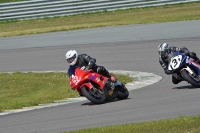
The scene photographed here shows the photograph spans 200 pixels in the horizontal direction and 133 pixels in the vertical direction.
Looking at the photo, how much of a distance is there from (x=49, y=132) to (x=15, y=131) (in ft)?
2.40

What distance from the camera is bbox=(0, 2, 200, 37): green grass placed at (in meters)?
28.3

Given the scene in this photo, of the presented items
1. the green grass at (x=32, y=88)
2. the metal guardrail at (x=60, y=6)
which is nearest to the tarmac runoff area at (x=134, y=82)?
the green grass at (x=32, y=88)

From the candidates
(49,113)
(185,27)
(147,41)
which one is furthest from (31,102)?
(185,27)

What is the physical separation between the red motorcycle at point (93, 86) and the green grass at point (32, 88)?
1683 mm

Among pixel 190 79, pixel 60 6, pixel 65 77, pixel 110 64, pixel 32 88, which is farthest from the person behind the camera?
pixel 60 6

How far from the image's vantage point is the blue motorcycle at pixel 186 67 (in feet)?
42.5

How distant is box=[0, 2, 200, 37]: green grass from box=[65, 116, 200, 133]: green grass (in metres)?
18.6

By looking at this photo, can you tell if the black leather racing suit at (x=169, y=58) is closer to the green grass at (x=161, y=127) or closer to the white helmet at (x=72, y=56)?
the white helmet at (x=72, y=56)

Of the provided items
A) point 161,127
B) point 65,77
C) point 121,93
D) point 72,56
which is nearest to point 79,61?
point 72,56

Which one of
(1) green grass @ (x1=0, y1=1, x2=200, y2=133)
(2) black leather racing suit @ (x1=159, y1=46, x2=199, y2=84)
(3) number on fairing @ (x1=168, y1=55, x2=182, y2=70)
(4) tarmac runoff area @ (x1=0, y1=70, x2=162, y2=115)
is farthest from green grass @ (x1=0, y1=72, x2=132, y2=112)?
(3) number on fairing @ (x1=168, y1=55, x2=182, y2=70)

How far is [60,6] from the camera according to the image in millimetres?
32188

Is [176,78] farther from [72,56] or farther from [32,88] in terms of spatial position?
[32,88]

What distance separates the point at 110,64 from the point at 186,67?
6.40 metres

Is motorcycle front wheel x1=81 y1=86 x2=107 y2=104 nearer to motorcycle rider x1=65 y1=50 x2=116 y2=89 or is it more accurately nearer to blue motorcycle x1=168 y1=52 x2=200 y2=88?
motorcycle rider x1=65 y1=50 x2=116 y2=89
